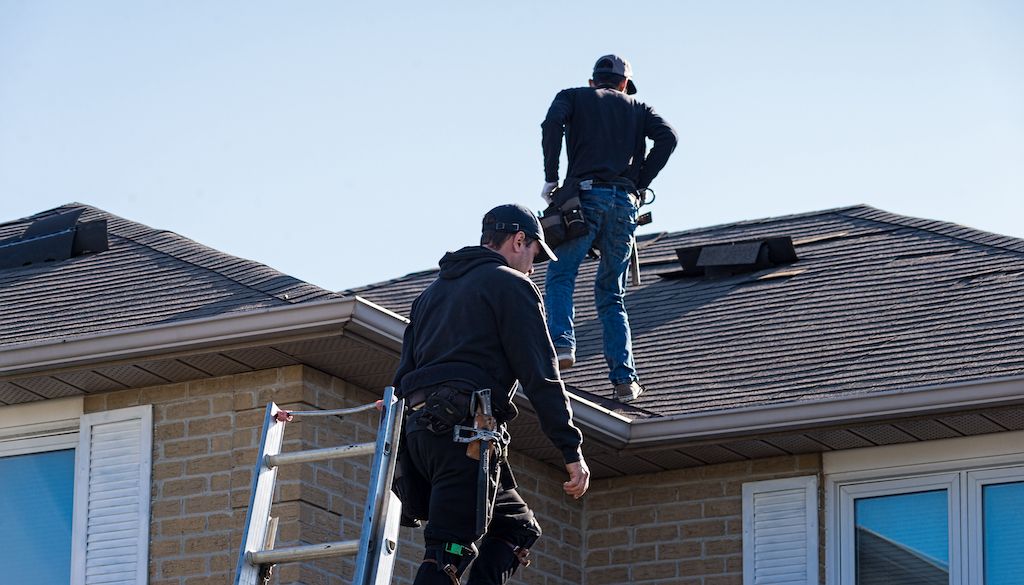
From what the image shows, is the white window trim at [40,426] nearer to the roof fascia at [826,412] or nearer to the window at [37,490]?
the window at [37,490]

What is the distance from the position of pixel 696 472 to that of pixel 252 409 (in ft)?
9.40

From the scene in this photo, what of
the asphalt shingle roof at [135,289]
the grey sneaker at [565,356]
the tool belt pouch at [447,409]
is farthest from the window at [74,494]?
the tool belt pouch at [447,409]

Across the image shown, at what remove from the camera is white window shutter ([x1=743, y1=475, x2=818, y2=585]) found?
10.9 meters

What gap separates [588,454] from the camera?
11117 mm

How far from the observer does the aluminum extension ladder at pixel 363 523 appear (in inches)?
252

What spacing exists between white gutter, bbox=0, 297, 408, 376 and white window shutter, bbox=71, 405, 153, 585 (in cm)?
60

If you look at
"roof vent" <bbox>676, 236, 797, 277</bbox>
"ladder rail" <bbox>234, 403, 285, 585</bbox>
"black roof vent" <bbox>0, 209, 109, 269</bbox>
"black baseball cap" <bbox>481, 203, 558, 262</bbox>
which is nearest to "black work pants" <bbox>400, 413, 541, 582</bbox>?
"ladder rail" <bbox>234, 403, 285, 585</bbox>

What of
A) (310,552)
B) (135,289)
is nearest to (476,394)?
(310,552)

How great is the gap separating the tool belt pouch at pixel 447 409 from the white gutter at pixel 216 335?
2601 millimetres

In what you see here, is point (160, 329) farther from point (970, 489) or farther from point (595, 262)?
point (595, 262)

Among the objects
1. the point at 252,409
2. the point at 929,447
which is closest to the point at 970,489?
the point at 929,447

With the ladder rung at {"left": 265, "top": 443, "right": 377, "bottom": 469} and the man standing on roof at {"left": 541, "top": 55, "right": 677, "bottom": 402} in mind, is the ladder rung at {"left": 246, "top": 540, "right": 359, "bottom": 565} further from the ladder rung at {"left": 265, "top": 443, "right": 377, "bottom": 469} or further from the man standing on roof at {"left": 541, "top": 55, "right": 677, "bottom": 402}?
the man standing on roof at {"left": 541, "top": 55, "right": 677, "bottom": 402}

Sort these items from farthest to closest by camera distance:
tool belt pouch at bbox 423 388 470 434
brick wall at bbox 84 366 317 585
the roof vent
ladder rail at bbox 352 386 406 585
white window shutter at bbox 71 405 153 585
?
the roof vent
white window shutter at bbox 71 405 153 585
brick wall at bbox 84 366 317 585
tool belt pouch at bbox 423 388 470 434
ladder rail at bbox 352 386 406 585

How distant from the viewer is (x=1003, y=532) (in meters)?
10.4
